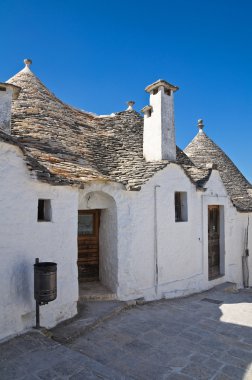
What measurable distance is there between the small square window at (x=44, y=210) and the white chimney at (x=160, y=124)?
4.25m

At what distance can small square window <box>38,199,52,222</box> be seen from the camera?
5543mm

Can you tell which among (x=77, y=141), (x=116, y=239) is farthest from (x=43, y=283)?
(x=77, y=141)

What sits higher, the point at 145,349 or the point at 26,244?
the point at 26,244

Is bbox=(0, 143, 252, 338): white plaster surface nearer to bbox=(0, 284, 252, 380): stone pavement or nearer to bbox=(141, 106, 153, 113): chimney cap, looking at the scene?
bbox=(0, 284, 252, 380): stone pavement

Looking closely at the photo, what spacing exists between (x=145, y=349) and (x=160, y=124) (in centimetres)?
622

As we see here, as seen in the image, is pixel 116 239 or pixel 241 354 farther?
pixel 116 239

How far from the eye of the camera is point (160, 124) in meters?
8.90

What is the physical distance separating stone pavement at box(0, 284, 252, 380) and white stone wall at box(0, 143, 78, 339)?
1.20 feet

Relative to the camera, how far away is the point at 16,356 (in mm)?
3844

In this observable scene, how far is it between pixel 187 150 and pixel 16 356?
1272 cm

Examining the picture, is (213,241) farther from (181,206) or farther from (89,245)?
(89,245)

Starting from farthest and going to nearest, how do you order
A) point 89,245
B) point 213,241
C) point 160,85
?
1. point 213,241
2. point 160,85
3. point 89,245

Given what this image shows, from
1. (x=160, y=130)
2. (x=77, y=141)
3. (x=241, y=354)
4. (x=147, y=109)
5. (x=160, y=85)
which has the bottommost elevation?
(x=241, y=354)

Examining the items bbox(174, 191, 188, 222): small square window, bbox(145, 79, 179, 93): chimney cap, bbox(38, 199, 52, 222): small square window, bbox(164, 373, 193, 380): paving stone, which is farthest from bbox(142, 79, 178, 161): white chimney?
bbox(164, 373, 193, 380): paving stone
